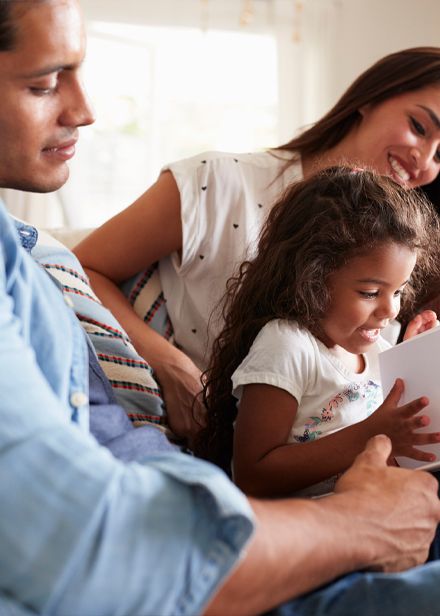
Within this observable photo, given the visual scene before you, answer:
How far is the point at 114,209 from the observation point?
4.95 meters

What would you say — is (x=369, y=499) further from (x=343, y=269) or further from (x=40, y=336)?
(x=343, y=269)

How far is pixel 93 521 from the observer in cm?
60

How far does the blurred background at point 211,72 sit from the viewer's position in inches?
192

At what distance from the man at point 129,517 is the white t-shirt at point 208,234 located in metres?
0.75

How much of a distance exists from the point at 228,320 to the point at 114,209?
3625mm

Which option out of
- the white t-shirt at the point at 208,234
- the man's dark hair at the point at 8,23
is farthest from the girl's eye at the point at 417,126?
the man's dark hair at the point at 8,23

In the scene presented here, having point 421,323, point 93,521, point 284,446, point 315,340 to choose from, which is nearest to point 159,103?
point 421,323

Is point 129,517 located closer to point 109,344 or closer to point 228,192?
point 109,344

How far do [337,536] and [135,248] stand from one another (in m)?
1.01

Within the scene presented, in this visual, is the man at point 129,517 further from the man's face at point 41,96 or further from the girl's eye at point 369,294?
the girl's eye at point 369,294

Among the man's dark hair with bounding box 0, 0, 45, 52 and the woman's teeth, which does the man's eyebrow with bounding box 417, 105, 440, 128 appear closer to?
the woman's teeth

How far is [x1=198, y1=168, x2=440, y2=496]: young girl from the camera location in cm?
121

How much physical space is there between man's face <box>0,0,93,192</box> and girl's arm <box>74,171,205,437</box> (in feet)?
1.89

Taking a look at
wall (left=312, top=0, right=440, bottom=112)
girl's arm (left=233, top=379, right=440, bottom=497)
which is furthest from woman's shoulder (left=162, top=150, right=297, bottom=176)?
wall (left=312, top=0, right=440, bottom=112)
